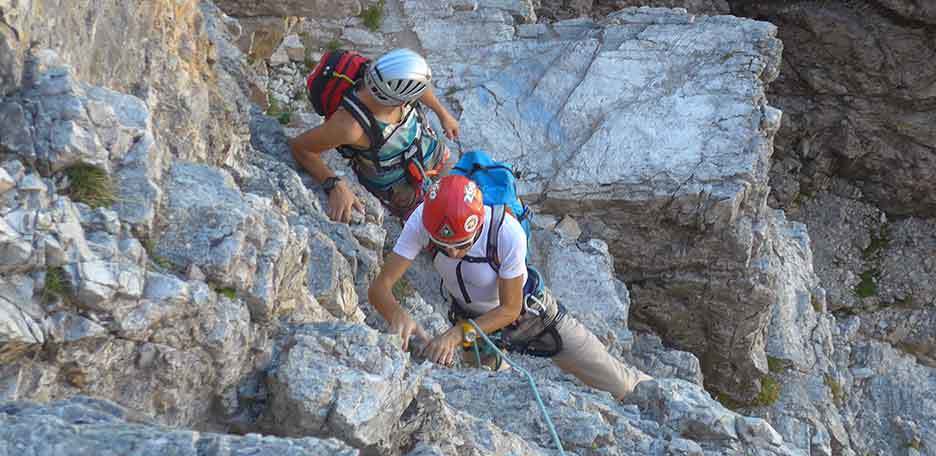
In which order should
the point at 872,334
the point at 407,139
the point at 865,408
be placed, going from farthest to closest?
the point at 872,334, the point at 865,408, the point at 407,139

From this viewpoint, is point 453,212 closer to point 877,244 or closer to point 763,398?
point 763,398

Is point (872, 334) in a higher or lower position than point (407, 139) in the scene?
lower

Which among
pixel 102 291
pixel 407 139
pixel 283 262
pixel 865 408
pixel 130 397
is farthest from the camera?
pixel 865 408

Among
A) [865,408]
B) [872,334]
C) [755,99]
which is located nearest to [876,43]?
[872,334]

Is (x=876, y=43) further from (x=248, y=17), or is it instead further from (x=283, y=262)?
(x=283, y=262)

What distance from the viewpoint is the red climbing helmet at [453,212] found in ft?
22.7

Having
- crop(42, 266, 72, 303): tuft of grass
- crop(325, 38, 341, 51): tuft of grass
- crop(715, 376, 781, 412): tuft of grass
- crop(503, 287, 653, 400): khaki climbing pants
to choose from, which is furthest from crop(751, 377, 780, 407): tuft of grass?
crop(42, 266, 72, 303): tuft of grass

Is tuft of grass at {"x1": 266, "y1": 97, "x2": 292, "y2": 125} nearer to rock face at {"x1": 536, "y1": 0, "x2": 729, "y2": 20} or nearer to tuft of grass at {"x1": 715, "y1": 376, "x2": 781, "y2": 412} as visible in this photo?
tuft of grass at {"x1": 715, "y1": 376, "x2": 781, "y2": 412}

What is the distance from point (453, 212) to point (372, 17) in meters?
11.9

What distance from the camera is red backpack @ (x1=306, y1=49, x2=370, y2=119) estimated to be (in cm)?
903

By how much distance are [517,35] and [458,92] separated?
2590 millimetres

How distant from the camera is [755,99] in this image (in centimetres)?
1603

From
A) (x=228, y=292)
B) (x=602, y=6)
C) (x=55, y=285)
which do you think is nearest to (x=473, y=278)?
(x=228, y=292)

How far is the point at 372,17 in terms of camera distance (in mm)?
17750
